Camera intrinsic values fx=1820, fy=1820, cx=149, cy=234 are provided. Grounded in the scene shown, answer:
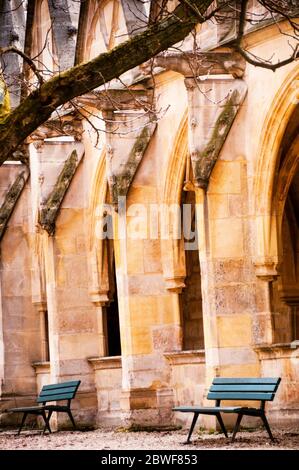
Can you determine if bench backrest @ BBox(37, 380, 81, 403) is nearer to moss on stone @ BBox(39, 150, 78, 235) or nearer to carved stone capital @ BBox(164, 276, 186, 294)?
carved stone capital @ BBox(164, 276, 186, 294)

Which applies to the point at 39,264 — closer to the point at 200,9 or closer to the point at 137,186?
the point at 137,186

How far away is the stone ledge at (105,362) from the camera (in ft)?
94.5

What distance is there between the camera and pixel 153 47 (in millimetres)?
16078

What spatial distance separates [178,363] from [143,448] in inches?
188

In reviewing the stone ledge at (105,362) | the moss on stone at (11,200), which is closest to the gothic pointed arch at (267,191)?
the stone ledge at (105,362)

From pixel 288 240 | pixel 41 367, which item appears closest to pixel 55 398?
A: pixel 41 367

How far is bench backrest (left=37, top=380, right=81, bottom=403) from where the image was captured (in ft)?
90.4

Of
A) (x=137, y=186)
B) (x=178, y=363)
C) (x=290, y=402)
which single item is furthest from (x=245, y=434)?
(x=137, y=186)

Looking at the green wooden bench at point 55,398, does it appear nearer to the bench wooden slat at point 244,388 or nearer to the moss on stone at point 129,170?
the moss on stone at point 129,170

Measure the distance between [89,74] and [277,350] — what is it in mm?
8265

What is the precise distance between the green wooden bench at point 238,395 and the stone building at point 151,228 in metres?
0.81

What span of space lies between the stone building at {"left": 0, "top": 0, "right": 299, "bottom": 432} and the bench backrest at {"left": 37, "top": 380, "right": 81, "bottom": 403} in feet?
2.61

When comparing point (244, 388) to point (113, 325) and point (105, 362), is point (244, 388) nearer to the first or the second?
point (105, 362)

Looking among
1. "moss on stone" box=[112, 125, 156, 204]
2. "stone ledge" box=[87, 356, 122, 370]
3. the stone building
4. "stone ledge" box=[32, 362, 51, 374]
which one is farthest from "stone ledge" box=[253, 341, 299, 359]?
"stone ledge" box=[32, 362, 51, 374]
